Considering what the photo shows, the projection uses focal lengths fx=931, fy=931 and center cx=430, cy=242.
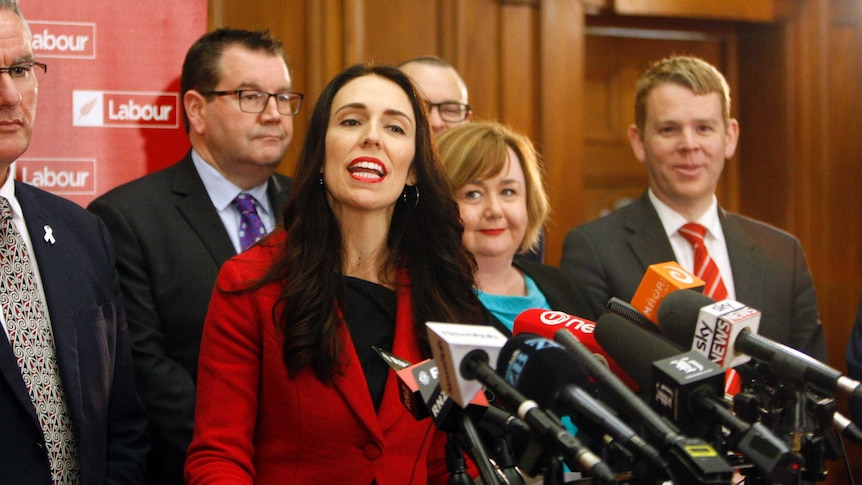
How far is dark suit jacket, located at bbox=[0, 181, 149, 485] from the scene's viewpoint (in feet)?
6.85

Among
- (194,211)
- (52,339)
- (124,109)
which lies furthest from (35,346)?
(124,109)

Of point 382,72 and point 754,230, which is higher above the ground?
point 382,72

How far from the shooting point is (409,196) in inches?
96.4

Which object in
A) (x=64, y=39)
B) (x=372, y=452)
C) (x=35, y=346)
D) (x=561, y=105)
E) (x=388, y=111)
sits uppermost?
(x=64, y=39)

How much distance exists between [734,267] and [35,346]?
7.21ft

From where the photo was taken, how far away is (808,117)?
491 cm

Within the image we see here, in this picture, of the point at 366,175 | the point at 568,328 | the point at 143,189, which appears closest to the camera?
the point at 568,328

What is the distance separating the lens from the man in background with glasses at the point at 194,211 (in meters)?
2.75

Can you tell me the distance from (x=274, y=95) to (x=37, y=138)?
2.85ft

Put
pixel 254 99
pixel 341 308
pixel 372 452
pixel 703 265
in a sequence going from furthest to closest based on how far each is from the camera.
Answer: pixel 254 99 < pixel 703 265 < pixel 341 308 < pixel 372 452

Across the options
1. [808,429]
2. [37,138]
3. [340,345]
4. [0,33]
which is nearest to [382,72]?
[340,345]

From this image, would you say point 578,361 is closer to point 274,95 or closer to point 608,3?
point 274,95

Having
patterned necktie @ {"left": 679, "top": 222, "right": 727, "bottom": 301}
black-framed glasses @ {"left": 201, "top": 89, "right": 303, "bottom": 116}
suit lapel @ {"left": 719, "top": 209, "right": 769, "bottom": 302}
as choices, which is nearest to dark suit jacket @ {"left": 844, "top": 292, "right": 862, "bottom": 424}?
suit lapel @ {"left": 719, "top": 209, "right": 769, "bottom": 302}

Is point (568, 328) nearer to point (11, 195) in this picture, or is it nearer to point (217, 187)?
point (11, 195)
